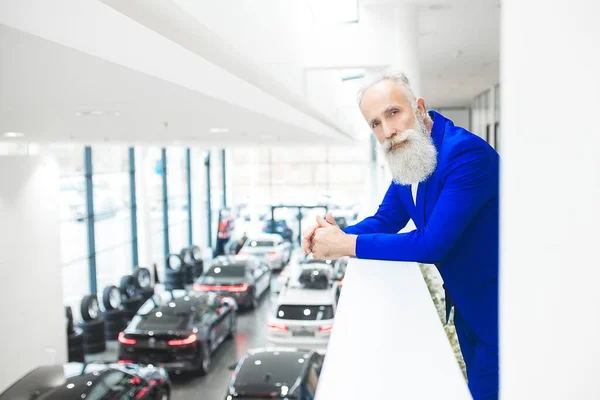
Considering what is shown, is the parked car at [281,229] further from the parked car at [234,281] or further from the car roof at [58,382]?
the car roof at [58,382]

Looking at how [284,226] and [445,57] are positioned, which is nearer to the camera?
[445,57]

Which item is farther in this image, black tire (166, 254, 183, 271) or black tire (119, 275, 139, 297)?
black tire (166, 254, 183, 271)

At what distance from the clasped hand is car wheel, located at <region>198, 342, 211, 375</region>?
891 cm

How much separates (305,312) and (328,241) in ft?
29.4

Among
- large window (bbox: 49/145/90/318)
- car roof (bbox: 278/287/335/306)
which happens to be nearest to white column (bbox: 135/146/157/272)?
large window (bbox: 49/145/90/318)

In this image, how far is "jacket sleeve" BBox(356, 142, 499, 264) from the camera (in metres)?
1.91

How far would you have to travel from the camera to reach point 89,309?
1298 centimetres

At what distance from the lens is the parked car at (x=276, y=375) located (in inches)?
289

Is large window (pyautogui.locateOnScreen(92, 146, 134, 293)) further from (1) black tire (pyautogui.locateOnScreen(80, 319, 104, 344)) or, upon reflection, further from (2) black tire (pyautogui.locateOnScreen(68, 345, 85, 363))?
(2) black tire (pyautogui.locateOnScreen(68, 345, 85, 363))

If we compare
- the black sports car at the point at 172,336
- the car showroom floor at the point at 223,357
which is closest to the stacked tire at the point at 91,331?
the car showroom floor at the point at 223,357
